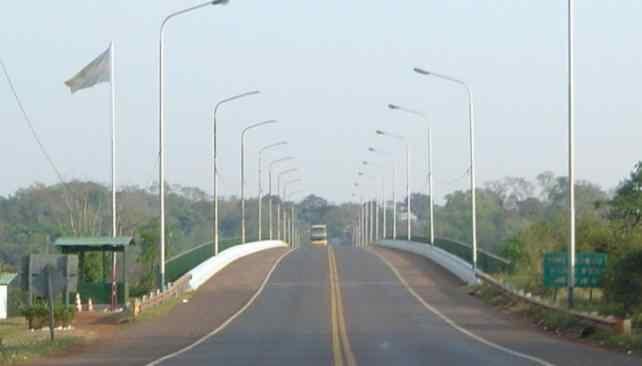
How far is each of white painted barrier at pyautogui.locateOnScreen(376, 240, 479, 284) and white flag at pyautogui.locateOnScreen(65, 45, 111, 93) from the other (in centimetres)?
1764

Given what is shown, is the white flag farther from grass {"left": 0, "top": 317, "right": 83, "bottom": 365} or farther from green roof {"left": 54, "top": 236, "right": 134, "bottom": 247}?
grass {"left": 0, "top": 317, "right": 83, "bottom": 365}

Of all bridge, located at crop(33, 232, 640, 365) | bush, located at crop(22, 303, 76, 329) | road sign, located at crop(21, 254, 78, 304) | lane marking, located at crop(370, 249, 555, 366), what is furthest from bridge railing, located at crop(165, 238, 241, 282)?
road sign, located at crop(21, 254, 78, 304)

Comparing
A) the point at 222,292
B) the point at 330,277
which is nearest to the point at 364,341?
the point at 222,292

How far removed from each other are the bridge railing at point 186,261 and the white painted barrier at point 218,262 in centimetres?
47

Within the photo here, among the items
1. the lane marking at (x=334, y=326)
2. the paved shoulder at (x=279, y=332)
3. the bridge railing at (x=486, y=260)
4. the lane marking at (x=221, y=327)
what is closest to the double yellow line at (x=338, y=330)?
the lane marking at (x=334, y=326)

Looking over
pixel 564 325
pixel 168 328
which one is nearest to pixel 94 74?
pixel 168 328

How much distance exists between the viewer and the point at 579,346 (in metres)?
33.8

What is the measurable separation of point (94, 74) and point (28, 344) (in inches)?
833

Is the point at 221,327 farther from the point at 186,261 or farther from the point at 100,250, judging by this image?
the point at 186,261

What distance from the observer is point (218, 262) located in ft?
235

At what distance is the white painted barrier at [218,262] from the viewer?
61.7 m

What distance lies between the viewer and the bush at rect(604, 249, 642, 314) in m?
40.5

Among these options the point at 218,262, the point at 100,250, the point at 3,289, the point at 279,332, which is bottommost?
the point at 279,332

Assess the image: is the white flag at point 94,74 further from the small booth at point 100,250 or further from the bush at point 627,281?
the bush at point 627,281
